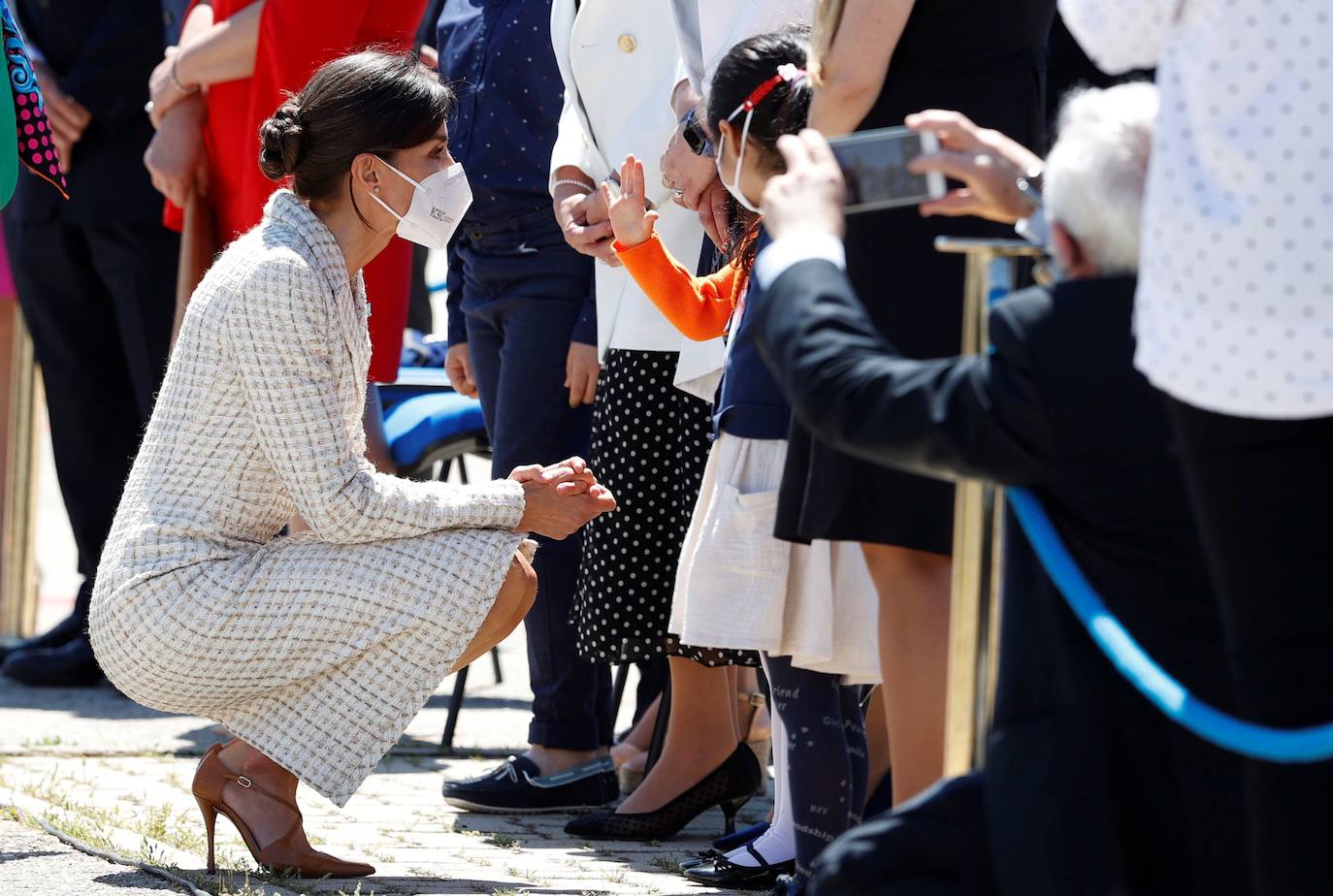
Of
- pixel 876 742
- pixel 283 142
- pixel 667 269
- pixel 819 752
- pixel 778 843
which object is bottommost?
pixel 778 843

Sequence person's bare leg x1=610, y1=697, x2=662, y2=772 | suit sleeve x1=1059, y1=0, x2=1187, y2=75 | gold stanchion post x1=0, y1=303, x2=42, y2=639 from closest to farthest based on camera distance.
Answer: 1. suit sleeve x1=1059, y1=0, x2=1187, y2=75
2. person's bare leg x1=610, y1=697, x2=662, y2=772
3. gold stanchion post x1=0, y1=303, x2=42, y2=639

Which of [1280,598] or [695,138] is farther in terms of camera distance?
[695,138]

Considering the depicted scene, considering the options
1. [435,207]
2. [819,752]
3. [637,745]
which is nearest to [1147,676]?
[819,752]

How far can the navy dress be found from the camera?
2762mm

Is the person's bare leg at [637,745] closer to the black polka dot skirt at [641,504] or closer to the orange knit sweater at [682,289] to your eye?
the black polka dot skirt at [641,504]

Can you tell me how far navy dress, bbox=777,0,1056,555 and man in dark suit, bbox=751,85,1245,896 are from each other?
684 millimetres

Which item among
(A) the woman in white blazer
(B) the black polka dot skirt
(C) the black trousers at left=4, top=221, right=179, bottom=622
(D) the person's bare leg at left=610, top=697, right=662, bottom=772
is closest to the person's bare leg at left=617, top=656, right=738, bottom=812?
(A) the woman in white blazer

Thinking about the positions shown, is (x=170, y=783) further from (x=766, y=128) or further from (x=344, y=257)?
(x=766, y=128)

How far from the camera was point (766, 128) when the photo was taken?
3.12 meters

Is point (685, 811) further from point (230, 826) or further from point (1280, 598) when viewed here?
point (1280, 598)

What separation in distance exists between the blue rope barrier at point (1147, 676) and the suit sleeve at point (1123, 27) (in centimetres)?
47

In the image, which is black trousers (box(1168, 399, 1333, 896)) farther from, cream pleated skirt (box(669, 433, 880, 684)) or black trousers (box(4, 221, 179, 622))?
black trousers (box(4, 221, 179, 622))

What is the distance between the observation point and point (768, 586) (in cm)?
323

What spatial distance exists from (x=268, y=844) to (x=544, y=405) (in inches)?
54.7
